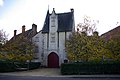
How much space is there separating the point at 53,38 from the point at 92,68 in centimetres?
1515

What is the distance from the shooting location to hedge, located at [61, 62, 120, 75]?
2384 cm

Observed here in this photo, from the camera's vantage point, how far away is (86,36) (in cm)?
2795

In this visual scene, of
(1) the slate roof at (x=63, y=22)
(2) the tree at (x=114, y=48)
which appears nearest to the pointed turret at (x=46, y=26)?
(1) the slate roof at (x=63, y=22)

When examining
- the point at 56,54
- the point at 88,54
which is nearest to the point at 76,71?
the point at 88,54

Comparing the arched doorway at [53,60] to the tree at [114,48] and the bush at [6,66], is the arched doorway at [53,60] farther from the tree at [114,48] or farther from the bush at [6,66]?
the tree at [114,48]

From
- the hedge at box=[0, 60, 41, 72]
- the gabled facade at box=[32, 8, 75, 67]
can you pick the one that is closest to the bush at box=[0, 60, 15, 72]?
the hedge at box=[0, 60, 41, 72]

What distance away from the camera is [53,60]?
3722 centimetres

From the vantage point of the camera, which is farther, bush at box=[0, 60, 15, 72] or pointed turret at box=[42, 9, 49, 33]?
pointed turret at box=[42, 9, 49, 33]

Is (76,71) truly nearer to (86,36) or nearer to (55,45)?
(86,36)

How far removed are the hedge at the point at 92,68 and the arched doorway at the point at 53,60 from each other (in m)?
12.9

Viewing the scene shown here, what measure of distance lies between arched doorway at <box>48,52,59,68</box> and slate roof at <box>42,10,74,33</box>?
483 centimetres

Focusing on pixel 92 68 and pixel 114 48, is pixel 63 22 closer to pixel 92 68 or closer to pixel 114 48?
pixel 114 48

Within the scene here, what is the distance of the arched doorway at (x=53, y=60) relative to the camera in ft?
122

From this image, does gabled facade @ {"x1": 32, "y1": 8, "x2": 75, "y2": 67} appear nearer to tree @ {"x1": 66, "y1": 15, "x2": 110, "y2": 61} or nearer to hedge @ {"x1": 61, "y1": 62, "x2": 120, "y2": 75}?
tree @ {"x1": 66, "y1": 15, "x2": 110, "y2": 61}
